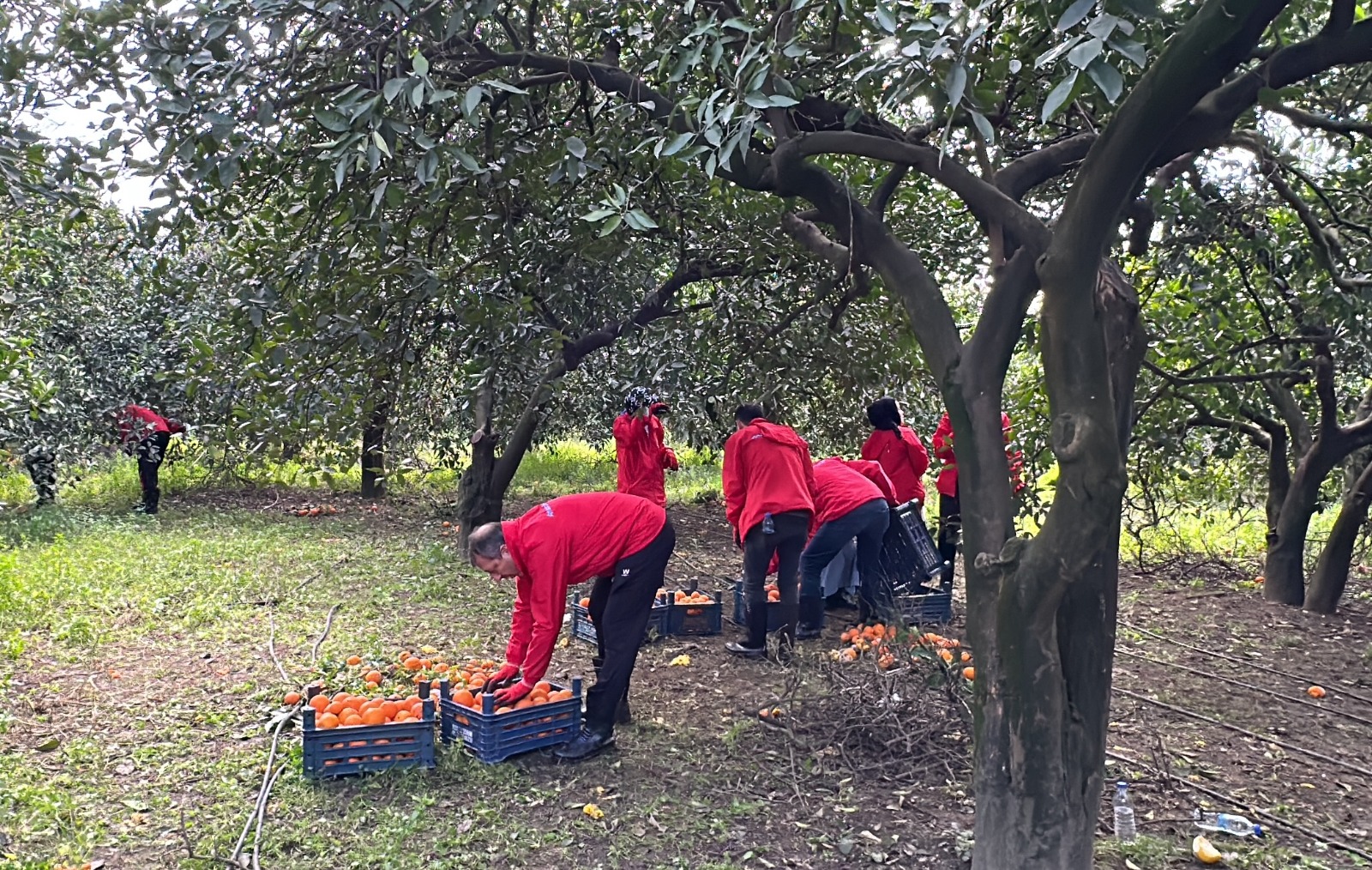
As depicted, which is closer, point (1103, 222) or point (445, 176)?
point (1103, 222)

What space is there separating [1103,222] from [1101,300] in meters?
0.49

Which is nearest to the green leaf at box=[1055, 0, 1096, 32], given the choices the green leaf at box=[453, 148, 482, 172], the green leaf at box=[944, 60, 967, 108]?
the green leaf at box=[944, 60, 967, 108]

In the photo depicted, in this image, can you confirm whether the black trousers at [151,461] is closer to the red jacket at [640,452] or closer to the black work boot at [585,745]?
the red jacket at [640,452]

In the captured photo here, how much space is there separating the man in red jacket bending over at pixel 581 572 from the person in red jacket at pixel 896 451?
13.3 ft

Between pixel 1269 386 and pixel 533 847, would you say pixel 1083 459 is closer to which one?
pixel 533 847

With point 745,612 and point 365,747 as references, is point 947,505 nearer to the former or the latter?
point 745,612

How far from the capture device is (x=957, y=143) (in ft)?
19.4

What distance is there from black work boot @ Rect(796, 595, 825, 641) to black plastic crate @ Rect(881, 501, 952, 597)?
2.82 ft

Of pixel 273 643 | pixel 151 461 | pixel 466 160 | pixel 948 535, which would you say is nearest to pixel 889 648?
pixel 466 160

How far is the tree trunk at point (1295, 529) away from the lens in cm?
911

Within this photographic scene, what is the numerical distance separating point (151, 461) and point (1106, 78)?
45.1 feet

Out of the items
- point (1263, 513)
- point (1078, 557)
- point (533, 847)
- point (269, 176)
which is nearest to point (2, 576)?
point (269, 176)

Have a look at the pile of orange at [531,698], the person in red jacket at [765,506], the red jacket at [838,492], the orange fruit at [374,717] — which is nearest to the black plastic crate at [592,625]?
the person in red jacket at [765,506]

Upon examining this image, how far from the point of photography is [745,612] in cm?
785
